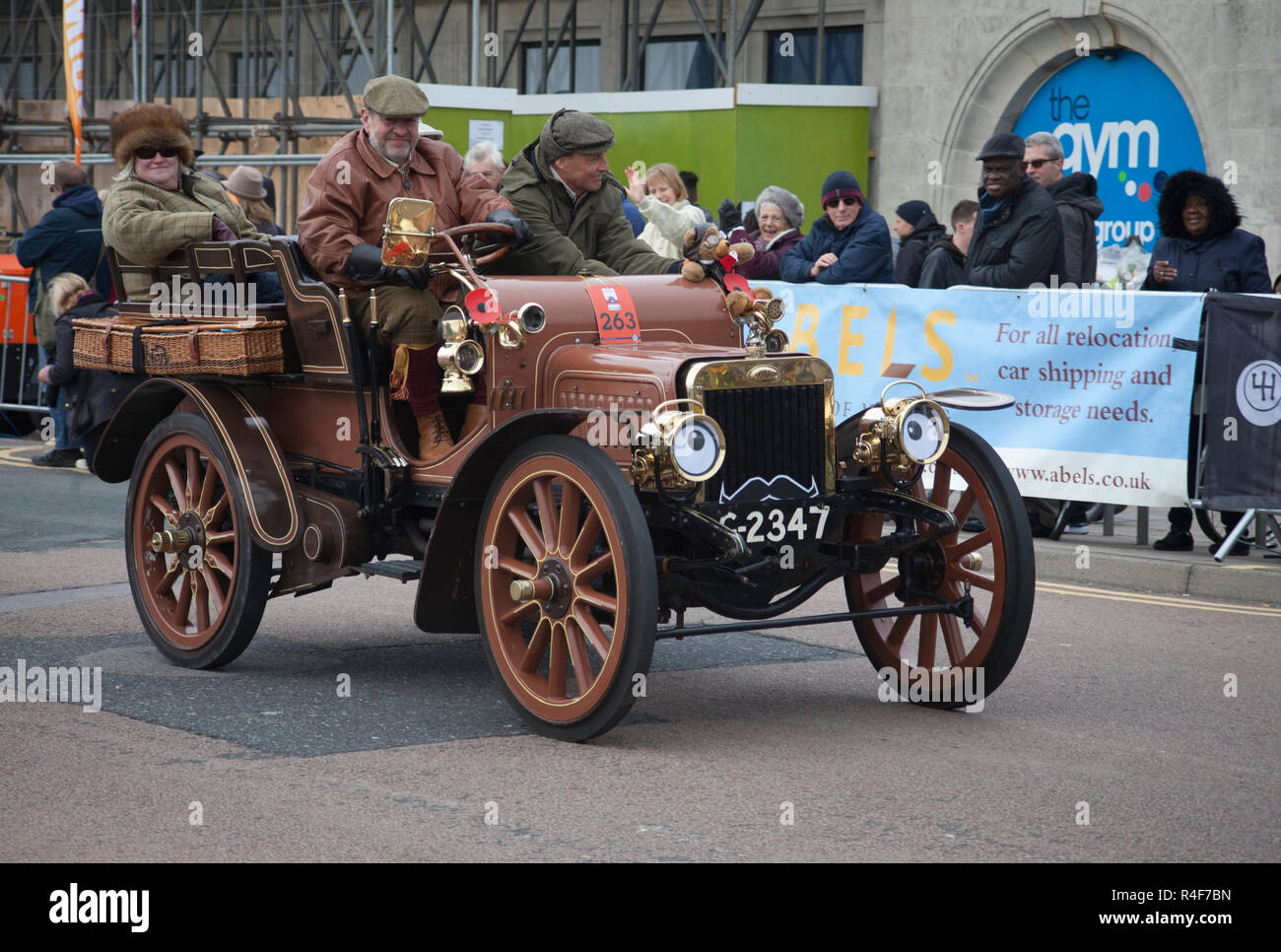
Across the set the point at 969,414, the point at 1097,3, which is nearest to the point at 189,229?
the point at 969,414

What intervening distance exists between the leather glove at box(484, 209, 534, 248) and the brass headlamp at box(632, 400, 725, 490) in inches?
50.0

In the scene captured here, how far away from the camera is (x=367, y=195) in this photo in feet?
21.3

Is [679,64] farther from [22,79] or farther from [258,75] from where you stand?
[22,79]

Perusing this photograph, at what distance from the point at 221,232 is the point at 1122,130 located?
12.2 meters

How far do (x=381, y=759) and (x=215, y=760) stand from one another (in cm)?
50

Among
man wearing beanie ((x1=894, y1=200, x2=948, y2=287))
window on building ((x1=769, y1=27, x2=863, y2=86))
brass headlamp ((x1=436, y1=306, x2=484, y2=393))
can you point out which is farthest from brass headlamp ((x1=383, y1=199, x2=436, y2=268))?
window on building ((x1=769, y1=27, x2=863, y2=86))

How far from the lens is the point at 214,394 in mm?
6719

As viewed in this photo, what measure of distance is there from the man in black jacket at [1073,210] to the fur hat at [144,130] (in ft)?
17.0

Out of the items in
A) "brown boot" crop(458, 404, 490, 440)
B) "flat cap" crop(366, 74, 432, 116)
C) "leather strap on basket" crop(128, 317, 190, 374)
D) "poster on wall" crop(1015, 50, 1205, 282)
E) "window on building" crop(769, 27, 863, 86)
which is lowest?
"brown boot" crop(458, 404, 490, 440)

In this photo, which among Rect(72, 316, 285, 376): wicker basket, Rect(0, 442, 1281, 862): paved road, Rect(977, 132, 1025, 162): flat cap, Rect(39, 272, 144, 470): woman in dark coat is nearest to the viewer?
Rect(0, 442, 1281, 862): paved road

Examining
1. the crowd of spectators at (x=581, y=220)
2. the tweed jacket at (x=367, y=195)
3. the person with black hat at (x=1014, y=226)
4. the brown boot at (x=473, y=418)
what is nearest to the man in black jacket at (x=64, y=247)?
the crowd of spectators at (x=581, y=220)

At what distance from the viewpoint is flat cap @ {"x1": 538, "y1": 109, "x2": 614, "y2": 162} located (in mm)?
6625

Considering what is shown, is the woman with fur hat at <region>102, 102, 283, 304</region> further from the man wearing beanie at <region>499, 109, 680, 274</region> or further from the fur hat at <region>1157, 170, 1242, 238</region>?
the fur hat at <region>1157, 170, 1242, 238</region>

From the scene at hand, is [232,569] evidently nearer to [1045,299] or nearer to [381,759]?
[381,759]
